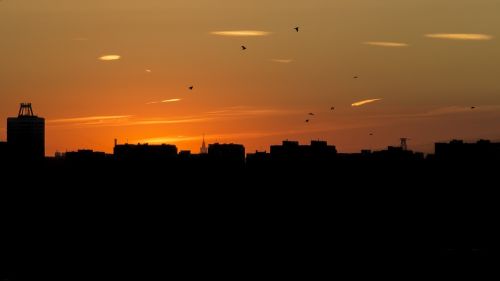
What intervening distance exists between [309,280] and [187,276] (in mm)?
23547

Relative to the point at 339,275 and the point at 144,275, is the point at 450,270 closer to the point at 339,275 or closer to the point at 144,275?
the point at 339,275

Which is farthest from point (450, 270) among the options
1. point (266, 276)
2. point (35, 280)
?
point (35, 280)

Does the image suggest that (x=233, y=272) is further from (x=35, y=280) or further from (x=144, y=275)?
(x=35, y=280)

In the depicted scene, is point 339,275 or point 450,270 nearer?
point 450,270

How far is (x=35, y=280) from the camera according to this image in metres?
188

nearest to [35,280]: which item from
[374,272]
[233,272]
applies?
[233,272]

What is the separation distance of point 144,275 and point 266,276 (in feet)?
77.7

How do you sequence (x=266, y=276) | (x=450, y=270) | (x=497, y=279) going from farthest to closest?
(x=266, y=276) < (x=450, y=270) < (x=497, y=279)

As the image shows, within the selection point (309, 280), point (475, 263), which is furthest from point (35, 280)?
point (475, 263)

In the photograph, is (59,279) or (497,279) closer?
(497,279)

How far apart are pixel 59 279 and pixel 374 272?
61097 mm

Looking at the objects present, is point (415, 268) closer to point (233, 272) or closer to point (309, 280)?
point (309, 280)

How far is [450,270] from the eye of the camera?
601 ft

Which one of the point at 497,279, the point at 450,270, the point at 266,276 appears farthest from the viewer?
the point at 266,276
